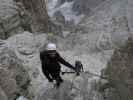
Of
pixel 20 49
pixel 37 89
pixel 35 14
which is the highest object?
pixel 35 14

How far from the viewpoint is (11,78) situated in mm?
7207

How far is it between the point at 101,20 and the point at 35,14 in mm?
4589

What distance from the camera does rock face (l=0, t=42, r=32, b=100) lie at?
Result: 22.7ft

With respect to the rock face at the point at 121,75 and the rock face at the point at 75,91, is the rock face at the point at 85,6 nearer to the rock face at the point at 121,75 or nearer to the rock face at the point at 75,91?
the rock face at the point at 75,91

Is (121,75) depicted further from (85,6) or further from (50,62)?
(85,6)

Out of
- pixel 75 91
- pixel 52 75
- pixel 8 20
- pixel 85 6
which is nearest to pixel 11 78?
pixel 52 75

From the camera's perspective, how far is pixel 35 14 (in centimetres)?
2066

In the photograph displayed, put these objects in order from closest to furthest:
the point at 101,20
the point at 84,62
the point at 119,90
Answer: the point at 119,90 → the point at 84,62 → the point at 101,20

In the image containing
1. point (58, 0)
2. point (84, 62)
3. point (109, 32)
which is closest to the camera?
point (84, 62)

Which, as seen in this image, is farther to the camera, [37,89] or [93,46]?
[93,46]

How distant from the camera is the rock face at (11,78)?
272 inches

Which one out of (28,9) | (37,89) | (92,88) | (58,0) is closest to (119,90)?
(92,88)

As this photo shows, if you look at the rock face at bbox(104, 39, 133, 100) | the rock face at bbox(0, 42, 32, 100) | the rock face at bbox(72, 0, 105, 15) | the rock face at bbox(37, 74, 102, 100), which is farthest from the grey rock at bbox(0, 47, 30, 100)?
the rock face at bbox(72, 0, 105, 15)

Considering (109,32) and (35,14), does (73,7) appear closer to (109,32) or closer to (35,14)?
(35,14)
